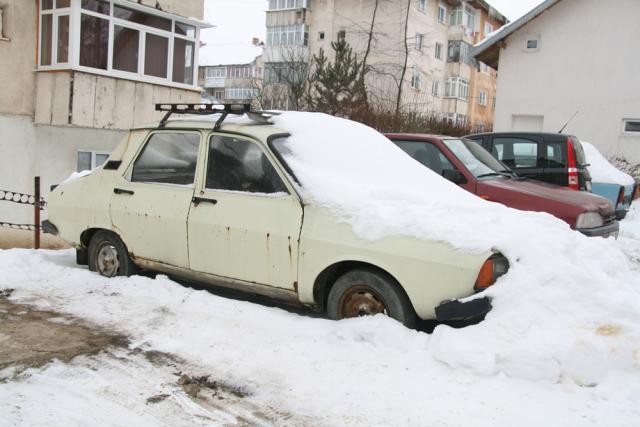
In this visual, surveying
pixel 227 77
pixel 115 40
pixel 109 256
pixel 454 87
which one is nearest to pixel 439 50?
pixel 454 87

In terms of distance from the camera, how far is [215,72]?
2564 inches

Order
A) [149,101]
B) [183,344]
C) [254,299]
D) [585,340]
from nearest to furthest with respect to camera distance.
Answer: [585,340] < [183,344] < [254,299] < [149,101]

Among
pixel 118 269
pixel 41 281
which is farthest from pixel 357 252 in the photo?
pixel 41 281

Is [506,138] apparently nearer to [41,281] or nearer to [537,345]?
[537,345]

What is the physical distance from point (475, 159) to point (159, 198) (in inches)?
165

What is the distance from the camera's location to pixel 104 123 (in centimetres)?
1412

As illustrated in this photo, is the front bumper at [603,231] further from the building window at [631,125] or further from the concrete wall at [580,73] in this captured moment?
the building window at [631,125]

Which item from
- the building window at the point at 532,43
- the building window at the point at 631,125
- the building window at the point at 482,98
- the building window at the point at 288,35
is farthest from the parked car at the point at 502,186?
the building window at the point at 482,98

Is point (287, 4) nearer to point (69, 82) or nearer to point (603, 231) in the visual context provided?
point (69, 82)

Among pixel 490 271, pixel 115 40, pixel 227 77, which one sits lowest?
pixel 490 271

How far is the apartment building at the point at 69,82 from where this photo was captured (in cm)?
1352

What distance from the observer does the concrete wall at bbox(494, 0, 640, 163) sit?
20.3 m

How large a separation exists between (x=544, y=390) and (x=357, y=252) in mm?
1518

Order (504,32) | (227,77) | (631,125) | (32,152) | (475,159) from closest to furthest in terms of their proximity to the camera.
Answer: (475,159) < (32,152) < (631,125) < (504,32) < (227,77)
